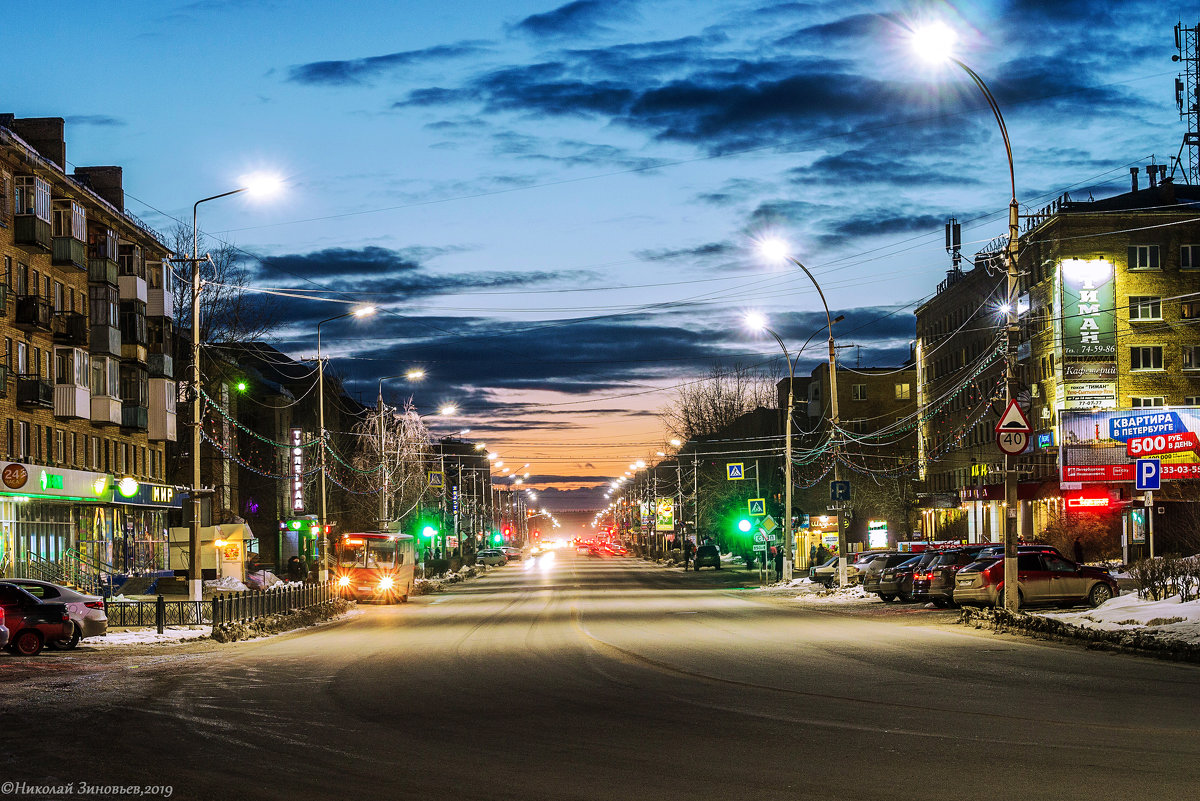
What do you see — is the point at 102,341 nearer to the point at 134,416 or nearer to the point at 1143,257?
the point at 134,416

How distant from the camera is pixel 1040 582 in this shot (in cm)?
3183

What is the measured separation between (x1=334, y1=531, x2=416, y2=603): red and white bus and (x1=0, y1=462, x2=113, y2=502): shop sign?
10.3m

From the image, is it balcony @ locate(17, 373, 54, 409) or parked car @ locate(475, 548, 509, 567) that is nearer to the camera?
balcony @ locate(17, 373, 54, 409)

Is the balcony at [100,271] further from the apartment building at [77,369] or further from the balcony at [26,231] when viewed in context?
the balcony at [26,231]

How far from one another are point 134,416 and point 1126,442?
46.0 m

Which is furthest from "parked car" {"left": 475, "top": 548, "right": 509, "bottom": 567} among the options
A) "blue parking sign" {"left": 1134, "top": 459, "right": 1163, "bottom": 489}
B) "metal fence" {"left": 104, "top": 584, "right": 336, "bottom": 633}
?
"blue parking sign" {"left": 1134, "top": 459, "right": 1163, "bottom": 489}

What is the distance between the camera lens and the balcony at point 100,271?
58625 mm

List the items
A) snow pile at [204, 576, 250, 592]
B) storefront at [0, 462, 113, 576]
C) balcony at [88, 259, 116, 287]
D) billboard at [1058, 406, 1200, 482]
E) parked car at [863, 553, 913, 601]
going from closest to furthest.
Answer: parked car at [863, 553, 913, 601] < storefront at [0, 462, 113, 576] < snow pile at [204, 576, 250, 592] < billboard at [1058, 406, 1200, 482] < balcony at [88, 259, 116, 287]

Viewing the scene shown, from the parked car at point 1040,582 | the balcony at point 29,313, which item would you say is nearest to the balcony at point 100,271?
the balcony at point 29,313

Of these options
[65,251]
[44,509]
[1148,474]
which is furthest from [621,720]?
[65,251]

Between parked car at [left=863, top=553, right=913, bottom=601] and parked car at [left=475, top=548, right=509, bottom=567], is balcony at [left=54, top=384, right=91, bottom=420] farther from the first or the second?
parked car at [left=475, top=548, right=509, bottom=567]

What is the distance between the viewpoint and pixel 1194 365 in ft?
223

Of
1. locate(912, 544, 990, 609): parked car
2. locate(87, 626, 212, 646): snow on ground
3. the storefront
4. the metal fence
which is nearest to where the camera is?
locate(87, 626, 212, 646): snow on ground

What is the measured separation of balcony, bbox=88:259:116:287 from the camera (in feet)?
192
